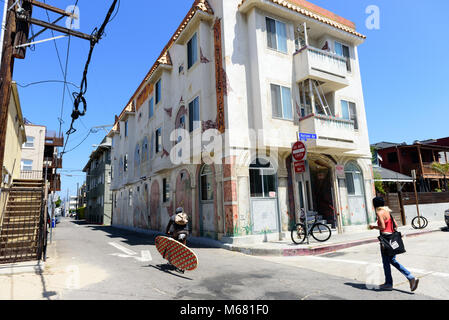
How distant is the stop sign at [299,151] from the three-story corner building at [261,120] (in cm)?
219

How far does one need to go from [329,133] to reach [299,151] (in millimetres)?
4317

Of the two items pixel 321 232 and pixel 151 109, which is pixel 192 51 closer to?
pixel 151 109

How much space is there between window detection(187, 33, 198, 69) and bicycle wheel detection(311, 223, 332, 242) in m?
10.5

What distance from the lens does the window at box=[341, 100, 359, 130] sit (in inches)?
640

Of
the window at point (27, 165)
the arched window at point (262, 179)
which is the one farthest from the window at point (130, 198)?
the arched window at point (262, 179)

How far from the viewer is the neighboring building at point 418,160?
1234 inches

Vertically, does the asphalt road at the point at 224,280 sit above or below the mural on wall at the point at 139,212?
below

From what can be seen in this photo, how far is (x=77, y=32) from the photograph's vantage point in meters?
9.56

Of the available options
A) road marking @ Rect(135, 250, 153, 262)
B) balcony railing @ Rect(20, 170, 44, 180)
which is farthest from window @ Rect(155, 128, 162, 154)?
balcony railing @ Rect(20, 170, 44, 180)

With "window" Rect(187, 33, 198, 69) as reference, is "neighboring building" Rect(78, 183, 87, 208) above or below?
below

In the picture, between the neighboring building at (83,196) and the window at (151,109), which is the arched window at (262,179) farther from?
the neighboring building at (83,196)

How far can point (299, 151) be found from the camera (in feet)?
34.0

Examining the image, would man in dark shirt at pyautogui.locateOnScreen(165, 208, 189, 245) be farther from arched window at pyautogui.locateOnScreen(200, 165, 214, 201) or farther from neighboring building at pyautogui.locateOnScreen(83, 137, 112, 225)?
neighboring building at pyautogui.locateOnScreen(83, 137, 112, 225)

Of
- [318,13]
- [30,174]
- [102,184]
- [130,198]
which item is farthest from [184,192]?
[102,184]
